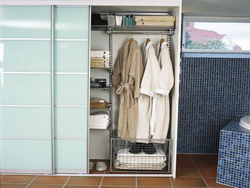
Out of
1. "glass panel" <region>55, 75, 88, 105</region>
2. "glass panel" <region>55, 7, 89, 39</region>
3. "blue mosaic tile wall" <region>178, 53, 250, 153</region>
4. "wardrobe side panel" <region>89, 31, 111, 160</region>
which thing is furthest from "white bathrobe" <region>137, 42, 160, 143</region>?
"blue mosaic tile wall" <region>178, 53, 250, 153</region>

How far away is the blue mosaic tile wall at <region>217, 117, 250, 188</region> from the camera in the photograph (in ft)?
10.3

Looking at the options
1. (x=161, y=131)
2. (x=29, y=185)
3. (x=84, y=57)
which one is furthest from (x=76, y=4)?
(x=29, y=185)

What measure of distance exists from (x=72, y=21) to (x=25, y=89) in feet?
3.10

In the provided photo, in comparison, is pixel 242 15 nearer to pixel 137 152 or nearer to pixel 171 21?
pixel 171 21

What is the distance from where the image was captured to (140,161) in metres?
3.64

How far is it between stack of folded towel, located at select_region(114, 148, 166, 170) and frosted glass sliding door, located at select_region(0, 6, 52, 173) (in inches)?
33.3

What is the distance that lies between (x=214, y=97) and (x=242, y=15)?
1.30 m

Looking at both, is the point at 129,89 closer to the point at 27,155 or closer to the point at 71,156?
the point at 71,156

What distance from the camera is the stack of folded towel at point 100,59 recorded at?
362 cm

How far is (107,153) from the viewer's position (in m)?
4.08

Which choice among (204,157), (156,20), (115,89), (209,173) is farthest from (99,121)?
(204,157)

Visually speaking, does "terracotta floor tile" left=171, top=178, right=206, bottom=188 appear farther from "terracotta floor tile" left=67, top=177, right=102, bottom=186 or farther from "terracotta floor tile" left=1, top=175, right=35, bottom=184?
"terracotta floor tile" left=1, top=175, right=35, bottom=184

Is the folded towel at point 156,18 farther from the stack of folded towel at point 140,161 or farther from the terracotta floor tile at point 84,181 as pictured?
the terracotta floor tile at point 84,181

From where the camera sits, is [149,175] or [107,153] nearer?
[149,175]
